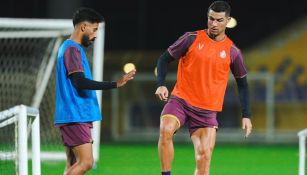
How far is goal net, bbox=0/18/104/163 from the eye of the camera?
11281 mm

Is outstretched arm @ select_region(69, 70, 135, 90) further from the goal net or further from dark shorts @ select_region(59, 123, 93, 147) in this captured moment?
the goal net

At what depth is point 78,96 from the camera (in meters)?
6.35

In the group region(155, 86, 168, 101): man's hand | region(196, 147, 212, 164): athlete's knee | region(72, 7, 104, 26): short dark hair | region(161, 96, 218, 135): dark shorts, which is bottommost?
region(196, 147, 212, 164): athlete's knee

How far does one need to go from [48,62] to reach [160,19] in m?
14.4

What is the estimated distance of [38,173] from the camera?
6230mm

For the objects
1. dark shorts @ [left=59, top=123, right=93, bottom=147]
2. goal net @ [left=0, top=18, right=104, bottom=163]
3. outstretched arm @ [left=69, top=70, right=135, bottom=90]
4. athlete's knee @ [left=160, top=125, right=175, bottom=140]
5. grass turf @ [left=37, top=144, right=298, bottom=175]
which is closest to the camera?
outstretched arm @ [left=69, top=70, right=135, bottom=90]

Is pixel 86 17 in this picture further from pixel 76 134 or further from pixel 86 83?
pixel 76 134

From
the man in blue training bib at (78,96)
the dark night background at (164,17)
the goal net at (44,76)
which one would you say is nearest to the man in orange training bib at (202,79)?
the man in blue training bib at (78,96)

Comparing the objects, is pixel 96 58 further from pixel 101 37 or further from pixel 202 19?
pixel 202 19

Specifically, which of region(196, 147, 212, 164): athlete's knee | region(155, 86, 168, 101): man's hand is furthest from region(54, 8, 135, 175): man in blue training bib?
region(196, 147, 212, 164): athlete's knee

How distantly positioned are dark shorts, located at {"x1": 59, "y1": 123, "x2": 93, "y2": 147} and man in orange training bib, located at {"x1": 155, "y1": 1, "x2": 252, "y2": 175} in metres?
0.99

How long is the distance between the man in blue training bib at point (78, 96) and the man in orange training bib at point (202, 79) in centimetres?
97

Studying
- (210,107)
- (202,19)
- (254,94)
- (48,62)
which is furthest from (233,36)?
(210,107)

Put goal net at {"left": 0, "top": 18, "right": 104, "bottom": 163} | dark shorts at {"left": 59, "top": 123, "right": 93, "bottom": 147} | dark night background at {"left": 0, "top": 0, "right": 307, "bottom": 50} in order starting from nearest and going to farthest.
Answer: dark shorts at {"left": 59, "top": 123, "right": 93, "bottom": 147} < goal net at {"left": 0, "top": 18, "right": 104, "bottom": 163} < dark night background at {"left": 0, "top": 0, "right": 307, "bottom": 50}
